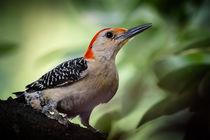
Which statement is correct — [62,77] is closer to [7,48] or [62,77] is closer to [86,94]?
[86,94]

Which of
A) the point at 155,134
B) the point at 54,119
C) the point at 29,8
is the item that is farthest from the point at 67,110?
the point at 29,8

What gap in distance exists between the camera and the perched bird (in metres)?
0.59

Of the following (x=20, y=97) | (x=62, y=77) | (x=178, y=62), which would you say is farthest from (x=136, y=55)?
(x=20, y=97)

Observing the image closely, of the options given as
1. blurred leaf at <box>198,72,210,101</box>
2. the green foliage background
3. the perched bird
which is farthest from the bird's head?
blurred leaf at <box>198,72,210,101</box>

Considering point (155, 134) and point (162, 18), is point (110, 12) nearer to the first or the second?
point (162, 18)

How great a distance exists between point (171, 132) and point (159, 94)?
0.12 m

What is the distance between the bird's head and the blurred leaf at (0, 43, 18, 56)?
0.29 meters

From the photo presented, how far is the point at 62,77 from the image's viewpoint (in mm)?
643

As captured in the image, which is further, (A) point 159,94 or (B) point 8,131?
(A) point 159,94

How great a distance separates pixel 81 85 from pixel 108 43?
143mm

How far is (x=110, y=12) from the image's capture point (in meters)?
1.02

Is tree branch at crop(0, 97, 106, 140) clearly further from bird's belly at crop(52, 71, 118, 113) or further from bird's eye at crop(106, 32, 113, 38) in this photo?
bird's eye at crop(106, 32, 113, 38)

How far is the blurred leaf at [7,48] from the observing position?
0.83 metres

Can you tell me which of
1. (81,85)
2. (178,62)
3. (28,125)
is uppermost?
(178,62)
